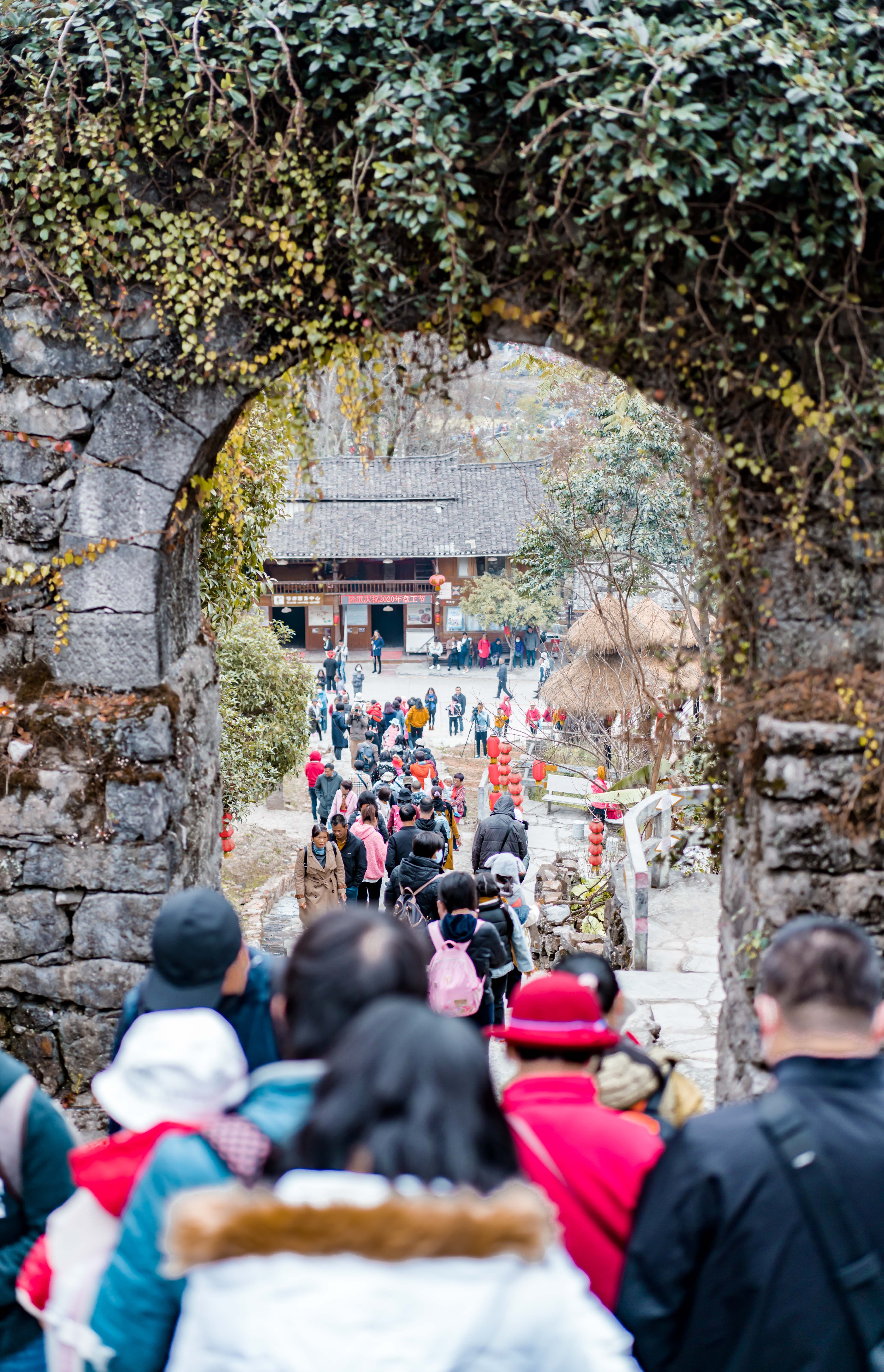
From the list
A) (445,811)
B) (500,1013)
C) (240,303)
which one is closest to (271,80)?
(240,303)

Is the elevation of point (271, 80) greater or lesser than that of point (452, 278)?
greater

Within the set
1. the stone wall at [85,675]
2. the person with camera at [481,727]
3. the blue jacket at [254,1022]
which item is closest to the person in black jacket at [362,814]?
the stone wall at [85,675]

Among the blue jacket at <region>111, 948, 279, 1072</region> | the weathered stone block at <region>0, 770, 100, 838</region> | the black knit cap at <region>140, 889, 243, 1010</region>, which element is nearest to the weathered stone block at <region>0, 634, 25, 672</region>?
the weathered stone block at <region>0, 770, 100, 838</region>

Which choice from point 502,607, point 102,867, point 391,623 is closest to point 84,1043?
point 102,867

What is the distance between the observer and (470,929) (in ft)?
16.2

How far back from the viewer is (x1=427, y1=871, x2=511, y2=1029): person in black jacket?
4.85 meters

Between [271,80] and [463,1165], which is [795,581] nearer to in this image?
[271,80]

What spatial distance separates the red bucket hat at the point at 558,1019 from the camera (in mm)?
2057

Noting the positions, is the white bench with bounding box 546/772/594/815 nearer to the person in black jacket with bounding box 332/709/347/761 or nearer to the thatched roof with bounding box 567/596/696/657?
the thatched roof with bounding box 567/596/696/657

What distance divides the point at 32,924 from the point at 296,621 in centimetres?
2504

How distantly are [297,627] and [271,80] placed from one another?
25482 mm

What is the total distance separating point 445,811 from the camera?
1009cm

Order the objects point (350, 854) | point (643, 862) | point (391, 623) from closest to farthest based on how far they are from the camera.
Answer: point (643, 862) < point (350, 854) < point (391, 623)

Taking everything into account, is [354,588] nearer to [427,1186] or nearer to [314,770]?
[314,770]
